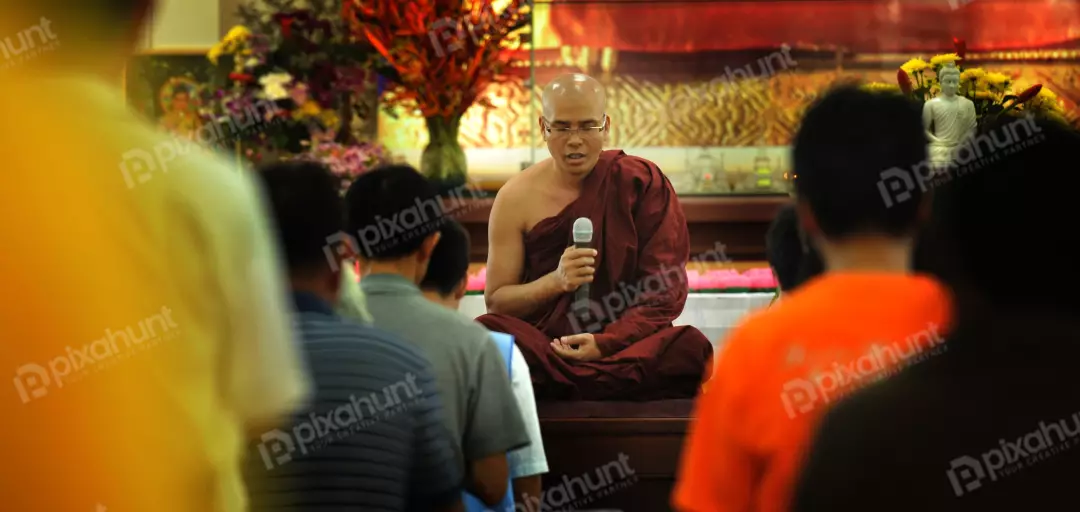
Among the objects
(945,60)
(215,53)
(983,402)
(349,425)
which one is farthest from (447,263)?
(215,53)

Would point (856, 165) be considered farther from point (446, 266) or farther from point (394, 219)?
point (446, 266)

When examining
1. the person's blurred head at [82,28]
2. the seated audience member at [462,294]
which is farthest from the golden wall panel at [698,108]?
the person's blurred head at [82,28]

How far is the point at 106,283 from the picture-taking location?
3.64 ft

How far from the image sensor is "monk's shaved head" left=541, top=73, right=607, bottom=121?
3.49m

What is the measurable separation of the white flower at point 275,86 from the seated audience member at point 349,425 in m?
3.25

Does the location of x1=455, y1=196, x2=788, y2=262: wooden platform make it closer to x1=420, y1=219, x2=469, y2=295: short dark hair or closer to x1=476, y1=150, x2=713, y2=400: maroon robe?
x1=476, y1=150, x2=713, y2=400: maroon robe

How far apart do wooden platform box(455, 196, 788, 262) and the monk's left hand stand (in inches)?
68.9

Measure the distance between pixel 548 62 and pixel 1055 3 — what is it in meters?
2.09

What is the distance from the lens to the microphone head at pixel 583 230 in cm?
335

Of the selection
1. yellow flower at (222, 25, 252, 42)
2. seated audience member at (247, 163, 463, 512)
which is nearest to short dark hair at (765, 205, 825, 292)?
seated audience member at (247, 163, 463, 512)

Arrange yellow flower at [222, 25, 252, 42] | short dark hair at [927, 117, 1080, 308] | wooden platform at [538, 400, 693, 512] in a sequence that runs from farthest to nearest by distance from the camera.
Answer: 1. yellow flower at [222, 25, 252, 42]
2. wooden platform at [538, 400, 693, 512]
3. short dark hair at [927, 117, 1080, 308]

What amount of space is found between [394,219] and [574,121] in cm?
151

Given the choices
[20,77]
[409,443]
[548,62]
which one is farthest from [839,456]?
[548,62]

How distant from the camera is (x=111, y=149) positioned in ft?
3.71
